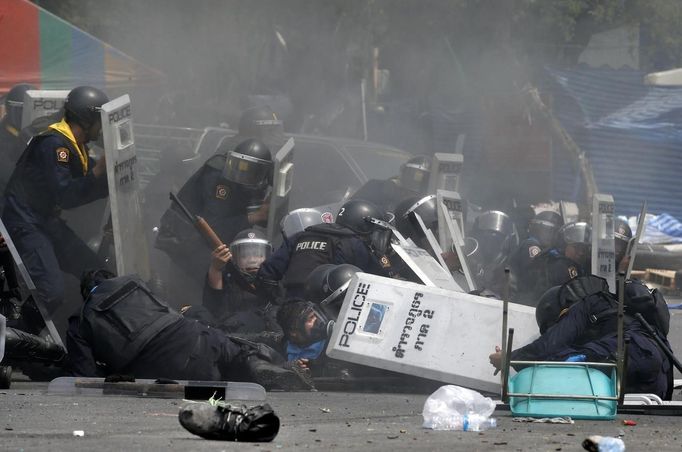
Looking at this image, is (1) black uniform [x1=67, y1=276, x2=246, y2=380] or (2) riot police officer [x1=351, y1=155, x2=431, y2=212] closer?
(1) black uniform [x1=67, y1=276, x2=246, y2=380]

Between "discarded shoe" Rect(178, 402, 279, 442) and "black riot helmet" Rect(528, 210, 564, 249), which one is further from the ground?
"discarded shoe" Rect(178, 402, 279, 442)

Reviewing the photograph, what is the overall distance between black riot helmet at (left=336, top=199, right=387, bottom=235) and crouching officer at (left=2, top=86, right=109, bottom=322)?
1738 millimetres

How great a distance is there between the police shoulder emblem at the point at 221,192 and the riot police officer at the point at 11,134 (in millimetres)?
1636

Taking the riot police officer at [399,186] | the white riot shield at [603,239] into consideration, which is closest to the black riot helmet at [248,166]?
the riot police officer at [399,186]

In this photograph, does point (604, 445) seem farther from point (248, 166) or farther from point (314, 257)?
point (248, 166)

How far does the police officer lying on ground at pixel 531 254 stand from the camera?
32.2 ft

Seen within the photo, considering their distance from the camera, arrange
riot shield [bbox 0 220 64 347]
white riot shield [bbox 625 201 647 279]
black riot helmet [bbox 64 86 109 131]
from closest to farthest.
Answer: riot shield [bbox 0 220 64 347], black riot helmet [bbox 64 86 109 131], white riot shield [bbox 625 201 647 279]

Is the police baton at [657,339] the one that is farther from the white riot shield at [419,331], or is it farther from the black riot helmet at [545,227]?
the black riot helmet at [545,227]

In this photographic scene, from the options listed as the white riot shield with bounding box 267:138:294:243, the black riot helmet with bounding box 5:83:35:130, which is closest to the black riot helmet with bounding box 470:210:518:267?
the white riot shield with bounding box 267:138:294:243

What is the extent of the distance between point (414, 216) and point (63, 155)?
2.81 m

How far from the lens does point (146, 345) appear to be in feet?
22.3

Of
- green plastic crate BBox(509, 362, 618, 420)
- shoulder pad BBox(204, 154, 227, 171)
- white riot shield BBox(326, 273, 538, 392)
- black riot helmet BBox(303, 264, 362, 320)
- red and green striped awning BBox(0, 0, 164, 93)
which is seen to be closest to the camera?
green plastic crate BBox(509, 362, 618, 420)

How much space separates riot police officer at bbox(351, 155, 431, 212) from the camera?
409 inches

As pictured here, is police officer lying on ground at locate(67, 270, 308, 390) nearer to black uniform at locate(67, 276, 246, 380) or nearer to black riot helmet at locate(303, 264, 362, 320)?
black uniform at locate(67, 276, 246, 380)
